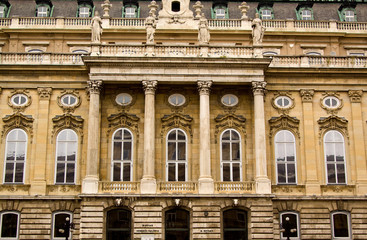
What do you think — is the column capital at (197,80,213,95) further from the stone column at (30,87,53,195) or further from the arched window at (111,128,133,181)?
the stone column at (30,87,53,195)

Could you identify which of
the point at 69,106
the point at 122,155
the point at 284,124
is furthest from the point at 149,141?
the point at 284,124

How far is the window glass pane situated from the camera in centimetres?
3466

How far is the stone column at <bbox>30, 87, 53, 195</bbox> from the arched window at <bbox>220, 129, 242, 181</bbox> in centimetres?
1119

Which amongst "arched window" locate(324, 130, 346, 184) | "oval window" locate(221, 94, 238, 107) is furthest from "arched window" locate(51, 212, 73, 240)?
"arched window" locate(324, 130, 346, 184)

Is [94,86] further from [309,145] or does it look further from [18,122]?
[309,145]

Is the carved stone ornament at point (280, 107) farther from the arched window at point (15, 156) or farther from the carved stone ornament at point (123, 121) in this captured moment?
the arched window at point (15, 156)

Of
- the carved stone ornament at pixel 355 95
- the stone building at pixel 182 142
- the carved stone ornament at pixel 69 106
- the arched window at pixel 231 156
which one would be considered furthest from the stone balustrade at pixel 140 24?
the arched window at pixel 231 156

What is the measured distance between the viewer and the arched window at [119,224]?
34031mm

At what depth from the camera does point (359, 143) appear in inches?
1442

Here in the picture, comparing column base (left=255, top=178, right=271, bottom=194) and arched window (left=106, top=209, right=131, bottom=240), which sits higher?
column base (left=255, top=178, right=271, bottom=194)

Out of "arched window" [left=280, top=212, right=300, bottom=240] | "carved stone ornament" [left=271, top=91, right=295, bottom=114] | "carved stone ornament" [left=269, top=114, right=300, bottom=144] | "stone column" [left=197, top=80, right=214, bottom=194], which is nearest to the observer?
"stone column" [left=197, top=80, right=214, bottom=194]

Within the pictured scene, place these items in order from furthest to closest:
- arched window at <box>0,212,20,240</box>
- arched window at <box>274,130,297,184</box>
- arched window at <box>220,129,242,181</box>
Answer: arched window at <box>274,130,297,184</box> → arched window at <box>220,129,242,181</box> → arched window at <box>0,212,20,240</box>

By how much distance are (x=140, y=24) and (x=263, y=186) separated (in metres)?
15.4

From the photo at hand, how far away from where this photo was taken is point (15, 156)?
3609 centimetres
